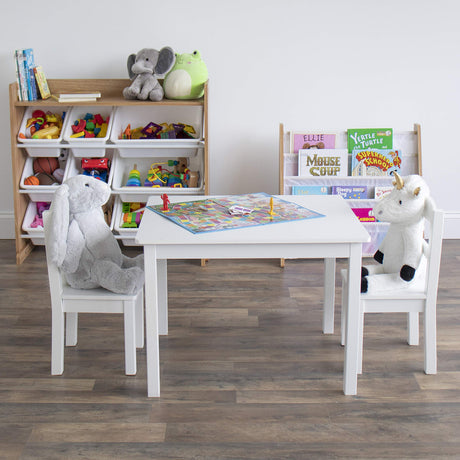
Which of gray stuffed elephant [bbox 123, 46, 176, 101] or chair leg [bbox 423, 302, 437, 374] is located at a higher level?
gray stuffed elephant [bbox 123, 46, 176, 101]

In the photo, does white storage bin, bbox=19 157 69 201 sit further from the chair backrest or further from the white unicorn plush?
the chair backrest

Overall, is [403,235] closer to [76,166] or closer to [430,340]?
[430,340]

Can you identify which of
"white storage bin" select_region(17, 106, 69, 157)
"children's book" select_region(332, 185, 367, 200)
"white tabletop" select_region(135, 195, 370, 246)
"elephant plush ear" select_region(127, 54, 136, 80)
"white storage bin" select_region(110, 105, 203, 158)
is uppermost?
"elephant plush ear" select_region(127, 54, 136, 80)

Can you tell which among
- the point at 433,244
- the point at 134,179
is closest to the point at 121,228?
the point at 134,179

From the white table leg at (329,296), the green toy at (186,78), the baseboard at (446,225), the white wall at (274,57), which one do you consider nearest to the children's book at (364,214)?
the white wall at (274,57)

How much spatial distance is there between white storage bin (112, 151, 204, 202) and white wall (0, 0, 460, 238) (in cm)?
14

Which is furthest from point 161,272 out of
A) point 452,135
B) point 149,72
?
point 452,135

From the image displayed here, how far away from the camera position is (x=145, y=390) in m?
2.51

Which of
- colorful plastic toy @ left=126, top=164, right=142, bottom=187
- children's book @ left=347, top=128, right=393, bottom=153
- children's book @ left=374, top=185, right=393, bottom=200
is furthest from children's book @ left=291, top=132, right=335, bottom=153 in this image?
colorful plastic toy @ left=126, top=164, right=142, bottom=187

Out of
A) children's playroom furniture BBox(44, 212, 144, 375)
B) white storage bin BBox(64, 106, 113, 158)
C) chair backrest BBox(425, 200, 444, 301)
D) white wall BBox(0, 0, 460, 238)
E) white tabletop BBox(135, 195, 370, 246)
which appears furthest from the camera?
white wall BBox(0, 0, 460, 238)

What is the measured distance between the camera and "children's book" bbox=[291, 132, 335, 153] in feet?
13.1

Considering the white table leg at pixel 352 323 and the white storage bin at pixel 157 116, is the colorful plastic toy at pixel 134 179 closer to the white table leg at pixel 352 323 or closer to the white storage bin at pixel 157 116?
the white storage bin at pixel 157 116

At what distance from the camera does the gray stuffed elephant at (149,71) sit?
3.81 meters

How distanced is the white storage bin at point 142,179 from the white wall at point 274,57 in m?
Result: 0.14
